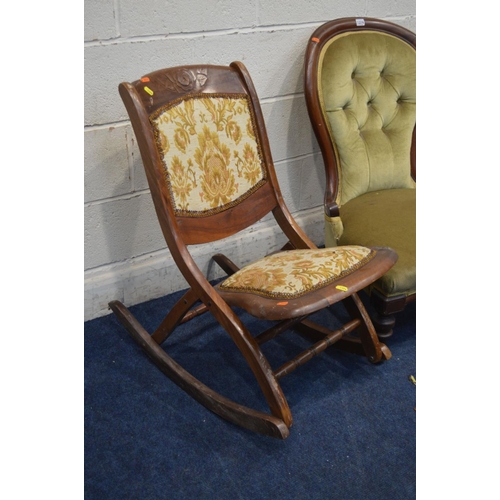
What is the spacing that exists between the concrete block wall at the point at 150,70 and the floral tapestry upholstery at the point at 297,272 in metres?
0.60

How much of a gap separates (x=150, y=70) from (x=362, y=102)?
0.81m

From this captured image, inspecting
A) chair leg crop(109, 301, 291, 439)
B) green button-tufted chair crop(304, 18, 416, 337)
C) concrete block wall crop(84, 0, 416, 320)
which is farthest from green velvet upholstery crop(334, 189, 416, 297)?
chair leg crop(109, 301, 291, 439)

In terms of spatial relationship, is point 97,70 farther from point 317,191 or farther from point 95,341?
point 317,191

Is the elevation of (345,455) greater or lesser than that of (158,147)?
lesser

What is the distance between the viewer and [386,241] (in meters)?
1.92

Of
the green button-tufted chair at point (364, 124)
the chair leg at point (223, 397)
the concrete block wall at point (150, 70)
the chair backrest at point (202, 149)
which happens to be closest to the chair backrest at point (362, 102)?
the green button-tufted chair at point (364, 124)

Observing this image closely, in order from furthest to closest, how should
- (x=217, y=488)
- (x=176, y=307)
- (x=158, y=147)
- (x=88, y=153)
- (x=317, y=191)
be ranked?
1. (x=317, y=191)
2. (x=88, y=153)
3. (x=176, y=307)
4. (x=158, y=147)
5. (x=217, y=488)

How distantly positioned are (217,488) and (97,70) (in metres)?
1.28

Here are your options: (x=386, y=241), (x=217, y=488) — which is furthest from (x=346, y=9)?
(x=217, y=488)

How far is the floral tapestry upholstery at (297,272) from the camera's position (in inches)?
59.6

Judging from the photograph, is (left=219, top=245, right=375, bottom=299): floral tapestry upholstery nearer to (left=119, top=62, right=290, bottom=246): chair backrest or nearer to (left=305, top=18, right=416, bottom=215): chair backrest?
(left=119, top=62, right=290, bottom=246): chair backrest

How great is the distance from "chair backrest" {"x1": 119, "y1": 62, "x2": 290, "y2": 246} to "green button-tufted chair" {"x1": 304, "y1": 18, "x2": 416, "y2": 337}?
349 millimetres

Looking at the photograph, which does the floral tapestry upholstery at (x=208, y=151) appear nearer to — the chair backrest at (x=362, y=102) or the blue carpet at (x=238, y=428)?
the chair backrest at (x=362, y=102)

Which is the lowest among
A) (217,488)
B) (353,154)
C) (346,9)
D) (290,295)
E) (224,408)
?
(217,488)
